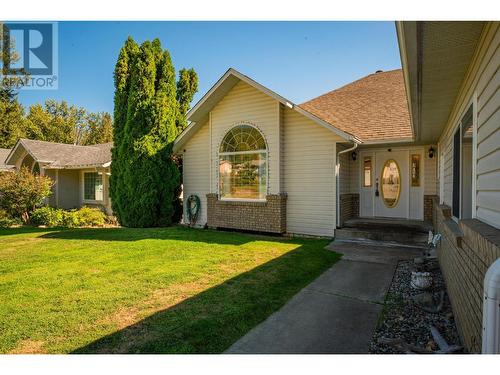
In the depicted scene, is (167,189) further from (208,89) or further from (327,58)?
(327,58)

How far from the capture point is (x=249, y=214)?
9555 mm

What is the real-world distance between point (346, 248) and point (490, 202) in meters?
4.95

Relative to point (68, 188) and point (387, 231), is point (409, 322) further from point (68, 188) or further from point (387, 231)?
point (68, 188)

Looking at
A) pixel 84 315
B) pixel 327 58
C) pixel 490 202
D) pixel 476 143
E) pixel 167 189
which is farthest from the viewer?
pixel 167 189

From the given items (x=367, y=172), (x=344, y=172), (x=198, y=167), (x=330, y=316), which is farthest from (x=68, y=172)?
(x=330, y=316)

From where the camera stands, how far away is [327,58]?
20.6ft

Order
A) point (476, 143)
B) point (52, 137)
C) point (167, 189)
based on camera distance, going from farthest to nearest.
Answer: point (52, 137) < point (167, 189) < point (476, 143)

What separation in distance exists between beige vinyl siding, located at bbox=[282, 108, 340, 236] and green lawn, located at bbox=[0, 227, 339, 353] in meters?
0.93

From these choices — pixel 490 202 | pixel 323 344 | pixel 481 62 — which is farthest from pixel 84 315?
pixel 481 62

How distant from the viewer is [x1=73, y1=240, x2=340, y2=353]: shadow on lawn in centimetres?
283

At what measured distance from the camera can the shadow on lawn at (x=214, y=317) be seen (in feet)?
9.27

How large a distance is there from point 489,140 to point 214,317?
131 inches

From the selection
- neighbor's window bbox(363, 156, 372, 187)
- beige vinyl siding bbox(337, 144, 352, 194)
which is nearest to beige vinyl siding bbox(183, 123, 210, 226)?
beige vinyl siding bbox(337, 144, 352, 194)

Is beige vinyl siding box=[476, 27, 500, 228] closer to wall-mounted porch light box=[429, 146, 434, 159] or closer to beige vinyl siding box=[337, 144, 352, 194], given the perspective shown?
beige vinyl siding box=[337, 144, 352, 194]
